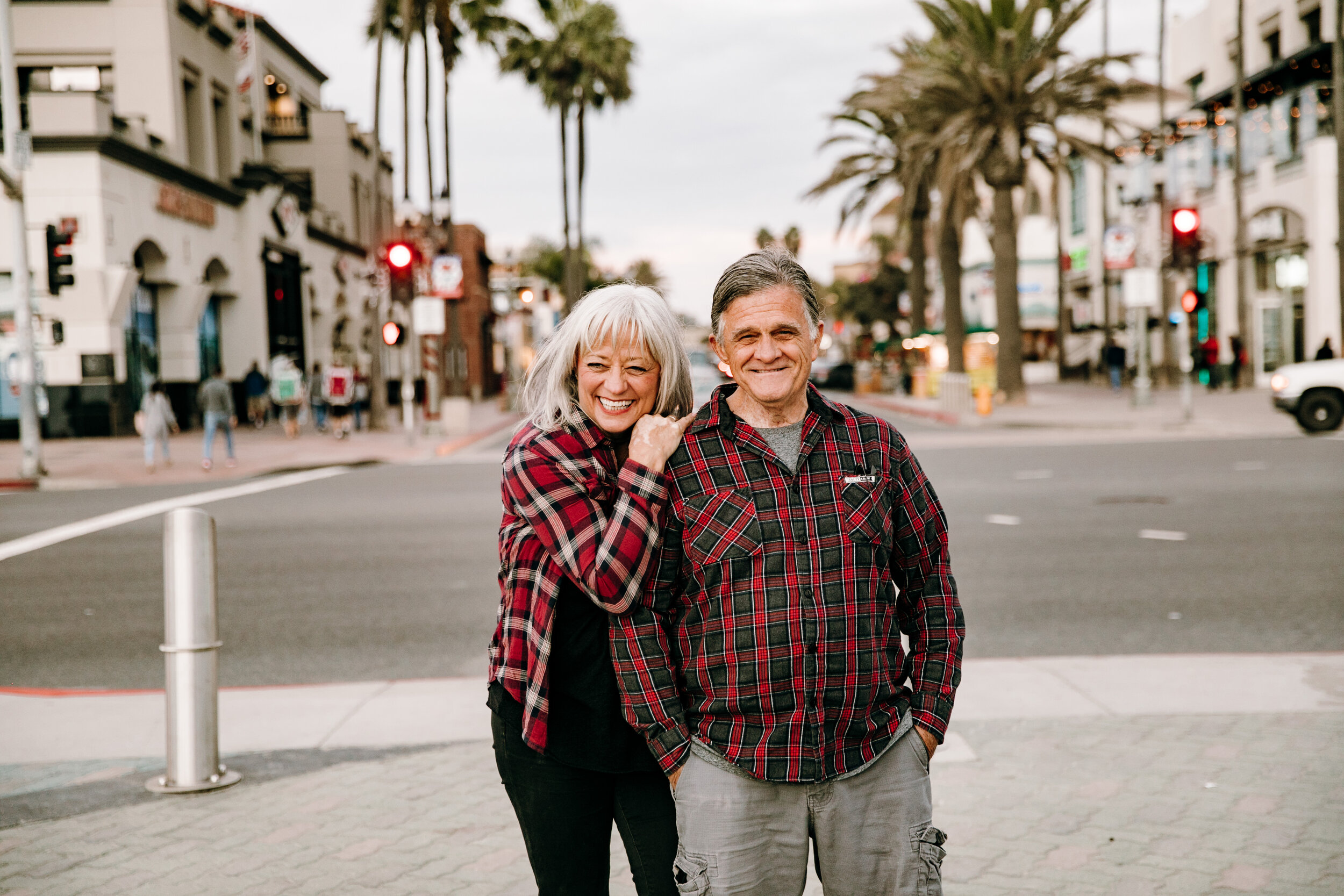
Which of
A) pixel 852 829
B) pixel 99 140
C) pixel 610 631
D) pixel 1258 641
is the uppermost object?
pixel 99 140

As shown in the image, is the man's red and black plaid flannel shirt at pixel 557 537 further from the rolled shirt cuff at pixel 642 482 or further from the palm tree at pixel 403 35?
the palm tree at pixel 403 35

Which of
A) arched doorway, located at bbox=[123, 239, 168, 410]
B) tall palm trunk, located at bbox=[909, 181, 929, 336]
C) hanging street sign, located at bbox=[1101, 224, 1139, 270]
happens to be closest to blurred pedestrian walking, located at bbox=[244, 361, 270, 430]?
arched doorway, located at bbox=[123, 239, 168, 410]

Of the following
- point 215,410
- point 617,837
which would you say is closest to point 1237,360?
point 215,410

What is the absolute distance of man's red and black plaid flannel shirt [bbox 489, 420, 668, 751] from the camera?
236cm

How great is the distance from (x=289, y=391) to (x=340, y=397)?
2337 mm

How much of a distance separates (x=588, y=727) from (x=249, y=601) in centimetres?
700

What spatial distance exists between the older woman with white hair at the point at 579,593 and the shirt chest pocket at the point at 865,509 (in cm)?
36

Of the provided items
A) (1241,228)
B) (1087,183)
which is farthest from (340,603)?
(1087,183)

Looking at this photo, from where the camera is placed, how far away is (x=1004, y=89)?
2978 centimetres

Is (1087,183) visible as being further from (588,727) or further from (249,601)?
(588,727)

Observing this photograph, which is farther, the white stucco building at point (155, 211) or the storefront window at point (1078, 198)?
the storefront window at point (1078, 198)

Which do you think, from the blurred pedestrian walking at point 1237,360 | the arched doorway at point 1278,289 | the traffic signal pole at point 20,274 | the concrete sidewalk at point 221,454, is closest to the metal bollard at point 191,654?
the concrete sidewalk at point 221,454

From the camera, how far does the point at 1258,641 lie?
7070 millimetres

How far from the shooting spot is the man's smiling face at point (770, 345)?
2.49m
